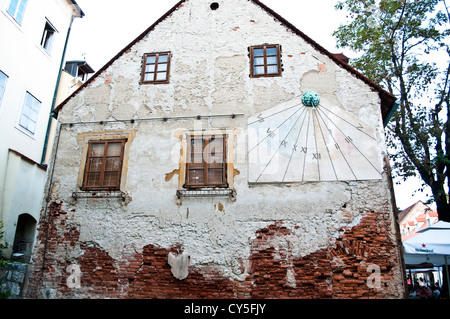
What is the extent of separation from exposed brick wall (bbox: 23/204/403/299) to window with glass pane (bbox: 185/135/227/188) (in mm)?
1530

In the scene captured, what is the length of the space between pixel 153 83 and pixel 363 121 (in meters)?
5.27

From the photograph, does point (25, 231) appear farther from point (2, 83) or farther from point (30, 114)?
point (2, 83)

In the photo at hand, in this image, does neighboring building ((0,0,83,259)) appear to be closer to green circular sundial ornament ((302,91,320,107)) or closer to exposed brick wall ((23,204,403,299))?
exposed brick wall ((23,204,403,299))

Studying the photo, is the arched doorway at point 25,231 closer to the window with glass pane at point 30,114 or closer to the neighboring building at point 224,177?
the window with glass pane at point 30,114

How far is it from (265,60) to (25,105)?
8836 mm

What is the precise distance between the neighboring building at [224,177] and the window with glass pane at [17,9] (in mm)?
5201

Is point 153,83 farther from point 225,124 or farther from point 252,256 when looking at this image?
point 252,256

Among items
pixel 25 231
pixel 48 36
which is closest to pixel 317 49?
pixel 48 36

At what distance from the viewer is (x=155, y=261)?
7.11 meters

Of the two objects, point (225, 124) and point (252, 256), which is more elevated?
point (225, 124)

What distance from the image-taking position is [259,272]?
6781mm

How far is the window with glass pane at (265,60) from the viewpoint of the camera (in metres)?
8.37

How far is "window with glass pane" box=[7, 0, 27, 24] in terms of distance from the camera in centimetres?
1133
